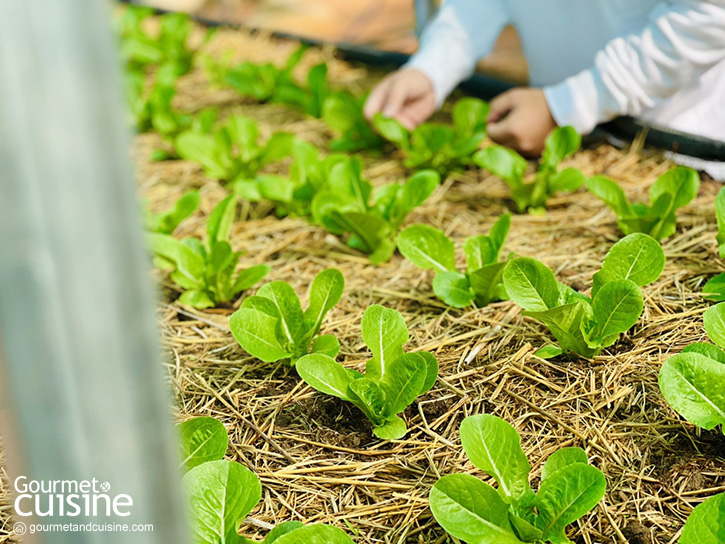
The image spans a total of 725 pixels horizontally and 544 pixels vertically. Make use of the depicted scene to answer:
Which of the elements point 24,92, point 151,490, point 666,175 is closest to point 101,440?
point 151,490

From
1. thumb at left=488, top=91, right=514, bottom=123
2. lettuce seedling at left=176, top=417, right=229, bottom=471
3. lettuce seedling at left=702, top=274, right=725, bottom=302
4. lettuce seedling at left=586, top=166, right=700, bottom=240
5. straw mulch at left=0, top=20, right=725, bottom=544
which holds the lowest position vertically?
straw mulch at left=0, top=20, right=725, bottom=544

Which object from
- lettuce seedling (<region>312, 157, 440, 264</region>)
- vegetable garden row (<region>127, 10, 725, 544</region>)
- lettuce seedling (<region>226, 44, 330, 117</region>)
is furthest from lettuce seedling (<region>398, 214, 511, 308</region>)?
lettuce seedling (<region>226, 44, 330, 117</region>)

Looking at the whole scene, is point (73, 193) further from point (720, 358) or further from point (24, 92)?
point (720, 358)

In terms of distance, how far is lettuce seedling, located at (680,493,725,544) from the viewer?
631 mm

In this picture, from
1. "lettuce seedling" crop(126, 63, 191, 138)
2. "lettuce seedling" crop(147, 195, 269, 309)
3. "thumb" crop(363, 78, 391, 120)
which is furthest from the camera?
"lettuce seedling" crop(126, 63, 191, 138)

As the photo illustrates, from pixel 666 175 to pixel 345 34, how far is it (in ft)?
5.87

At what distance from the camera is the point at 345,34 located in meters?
2.69

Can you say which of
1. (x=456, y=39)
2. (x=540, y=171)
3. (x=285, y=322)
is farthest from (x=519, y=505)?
(x=456, y=39)

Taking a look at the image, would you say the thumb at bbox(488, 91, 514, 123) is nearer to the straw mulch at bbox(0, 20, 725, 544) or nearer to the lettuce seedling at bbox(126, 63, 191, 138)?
the straw mulch at bbox(0, 20, 725, 544)

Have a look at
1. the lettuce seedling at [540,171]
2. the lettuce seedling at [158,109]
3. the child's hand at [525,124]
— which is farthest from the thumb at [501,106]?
the lettuce seedling at [158,109]

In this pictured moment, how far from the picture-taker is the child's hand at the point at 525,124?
5.05ft

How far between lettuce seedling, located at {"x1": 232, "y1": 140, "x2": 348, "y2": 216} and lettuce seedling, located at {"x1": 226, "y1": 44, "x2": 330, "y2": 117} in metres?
0.59

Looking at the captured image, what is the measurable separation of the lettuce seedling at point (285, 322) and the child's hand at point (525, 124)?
0.72 meters

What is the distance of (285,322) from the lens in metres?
0.99
